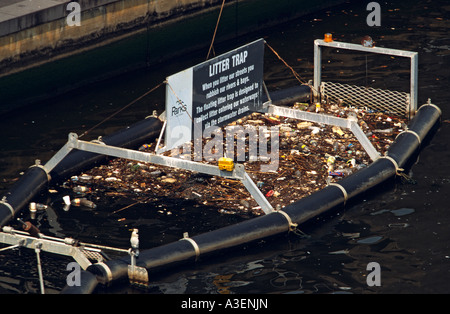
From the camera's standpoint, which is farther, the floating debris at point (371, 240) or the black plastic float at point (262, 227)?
the floating debris at point (371, 240)

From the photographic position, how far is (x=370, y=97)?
20.8 meters

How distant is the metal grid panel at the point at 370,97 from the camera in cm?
2048

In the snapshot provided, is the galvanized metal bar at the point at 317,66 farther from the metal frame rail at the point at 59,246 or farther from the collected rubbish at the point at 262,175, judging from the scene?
the metal frame rail at the point at 59,246

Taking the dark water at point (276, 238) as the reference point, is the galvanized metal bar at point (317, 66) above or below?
above

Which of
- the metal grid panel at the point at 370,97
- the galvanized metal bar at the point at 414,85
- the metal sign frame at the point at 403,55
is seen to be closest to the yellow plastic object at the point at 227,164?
the metal sign frame at the point at 403,55

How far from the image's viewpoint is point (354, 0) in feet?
99.7

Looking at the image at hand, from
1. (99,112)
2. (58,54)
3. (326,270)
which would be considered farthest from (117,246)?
(58,54)

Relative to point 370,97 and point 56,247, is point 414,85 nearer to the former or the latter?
point 370,97

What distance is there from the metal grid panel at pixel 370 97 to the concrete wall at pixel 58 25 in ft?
20.7

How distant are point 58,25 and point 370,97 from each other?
786 cm

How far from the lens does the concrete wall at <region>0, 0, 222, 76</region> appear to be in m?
22.3

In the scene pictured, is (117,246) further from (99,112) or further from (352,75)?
(352,75)

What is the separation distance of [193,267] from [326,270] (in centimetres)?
205

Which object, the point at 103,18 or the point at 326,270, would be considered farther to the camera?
the point at 103,18
